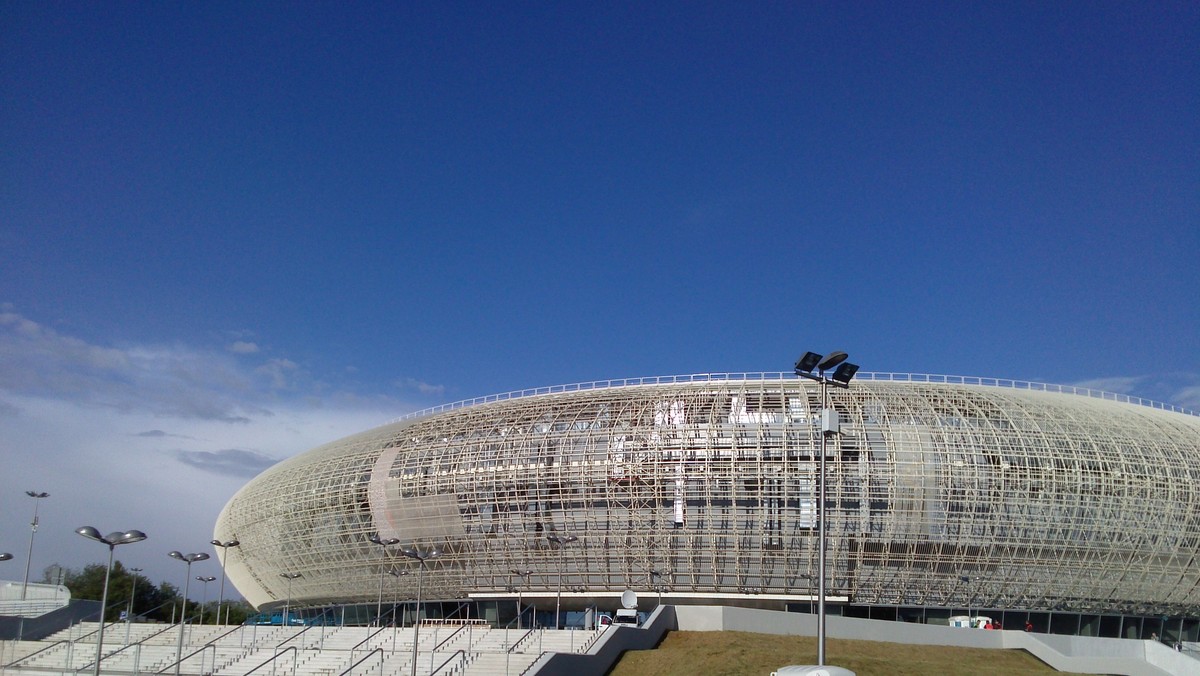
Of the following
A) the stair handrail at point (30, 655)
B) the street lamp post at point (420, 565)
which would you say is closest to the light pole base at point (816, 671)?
the street lamp post at point (420, 565)

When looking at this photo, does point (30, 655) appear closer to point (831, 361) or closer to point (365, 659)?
point (365, 659)

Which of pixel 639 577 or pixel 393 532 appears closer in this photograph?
pixel 639 577

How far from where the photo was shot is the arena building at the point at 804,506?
55.4 m

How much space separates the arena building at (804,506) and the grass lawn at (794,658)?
396 inches

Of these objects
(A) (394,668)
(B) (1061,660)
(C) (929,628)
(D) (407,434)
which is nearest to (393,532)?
(D) (407,434)

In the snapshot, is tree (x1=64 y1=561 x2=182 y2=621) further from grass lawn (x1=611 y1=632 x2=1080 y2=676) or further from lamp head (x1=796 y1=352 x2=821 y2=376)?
lamp head (x1=796 y1=352 x2=821 y2=376)

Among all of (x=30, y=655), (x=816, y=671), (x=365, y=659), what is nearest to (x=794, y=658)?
(x=816, y=671)

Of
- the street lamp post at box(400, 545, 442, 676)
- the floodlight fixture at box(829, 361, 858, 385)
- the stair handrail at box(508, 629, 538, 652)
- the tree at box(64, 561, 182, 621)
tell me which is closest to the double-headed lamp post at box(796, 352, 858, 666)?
the floodlight fixture at box(829, 361, 858, 385)

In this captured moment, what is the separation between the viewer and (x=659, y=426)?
58281mm

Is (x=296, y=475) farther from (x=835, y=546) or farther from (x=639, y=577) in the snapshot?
(x=835, y=546)

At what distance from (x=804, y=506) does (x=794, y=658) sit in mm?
18255

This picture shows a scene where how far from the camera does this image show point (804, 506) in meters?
55.0

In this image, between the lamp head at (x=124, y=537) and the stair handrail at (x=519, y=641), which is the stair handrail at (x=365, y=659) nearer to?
the stair handrail at (x=519, y=641)

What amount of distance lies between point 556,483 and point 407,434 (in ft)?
43.3
